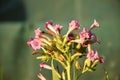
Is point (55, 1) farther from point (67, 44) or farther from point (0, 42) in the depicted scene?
point (67, 44)

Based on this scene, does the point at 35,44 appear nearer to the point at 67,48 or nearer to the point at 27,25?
the point at 67,48

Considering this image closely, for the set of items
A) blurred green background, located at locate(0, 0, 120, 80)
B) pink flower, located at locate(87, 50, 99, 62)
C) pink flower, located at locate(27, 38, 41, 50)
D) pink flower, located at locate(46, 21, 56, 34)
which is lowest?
pink flower, located at locate(87, 50, 99, 62)

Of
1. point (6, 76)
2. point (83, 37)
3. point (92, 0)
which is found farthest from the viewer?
point (92, 0)

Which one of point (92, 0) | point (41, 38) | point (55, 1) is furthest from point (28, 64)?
point (41, 38)

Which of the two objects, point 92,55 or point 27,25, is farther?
point 27,25

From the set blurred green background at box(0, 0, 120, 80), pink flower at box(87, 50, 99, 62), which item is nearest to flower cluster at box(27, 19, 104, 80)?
pink flower at box(87, 50, 99, 62)

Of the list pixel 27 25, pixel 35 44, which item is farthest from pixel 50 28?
pixel 27 25

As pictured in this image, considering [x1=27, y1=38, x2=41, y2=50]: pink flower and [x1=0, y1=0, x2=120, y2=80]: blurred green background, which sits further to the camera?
[x1=0, y1=0, x2=120, y2=80]: blurred green background

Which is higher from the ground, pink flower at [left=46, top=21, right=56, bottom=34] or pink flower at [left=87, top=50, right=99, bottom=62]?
pink flower at [left=46, top=21, right=56, bottom=34]

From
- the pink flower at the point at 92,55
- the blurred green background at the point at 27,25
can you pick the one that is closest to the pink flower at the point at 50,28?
the pink flower at the point at 92,55

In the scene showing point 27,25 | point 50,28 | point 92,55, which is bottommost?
point 92,55

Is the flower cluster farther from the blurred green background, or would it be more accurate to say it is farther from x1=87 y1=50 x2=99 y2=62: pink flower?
the blurred green background
